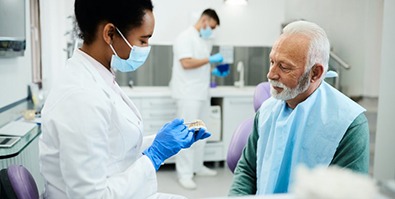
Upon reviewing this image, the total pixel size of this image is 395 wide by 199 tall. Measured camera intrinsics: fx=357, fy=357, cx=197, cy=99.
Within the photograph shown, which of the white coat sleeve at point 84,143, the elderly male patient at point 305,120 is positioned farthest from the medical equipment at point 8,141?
the elderly male patient at point 305,120

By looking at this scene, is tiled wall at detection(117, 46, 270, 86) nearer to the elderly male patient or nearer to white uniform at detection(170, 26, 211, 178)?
white uniform at detection(170, 26, 211, 178)

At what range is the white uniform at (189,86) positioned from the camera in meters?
3.28

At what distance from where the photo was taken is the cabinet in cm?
351

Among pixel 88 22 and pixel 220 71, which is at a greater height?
pixel 88 22

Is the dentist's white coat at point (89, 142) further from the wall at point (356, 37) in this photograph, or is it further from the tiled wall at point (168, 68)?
the tiled wall at point (168, 68)

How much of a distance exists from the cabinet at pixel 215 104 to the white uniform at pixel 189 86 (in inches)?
7.9

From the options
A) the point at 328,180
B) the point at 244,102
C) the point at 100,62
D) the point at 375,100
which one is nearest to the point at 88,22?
the point at 100,62

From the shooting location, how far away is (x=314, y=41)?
124 cm

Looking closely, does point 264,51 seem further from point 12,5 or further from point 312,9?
point 12,5

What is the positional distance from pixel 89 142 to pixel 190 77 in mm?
2387

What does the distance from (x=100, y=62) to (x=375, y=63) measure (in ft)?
8.15

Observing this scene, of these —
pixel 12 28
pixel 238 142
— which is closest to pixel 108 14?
pixel 238 142

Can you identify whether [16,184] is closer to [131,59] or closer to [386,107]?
[131,59]

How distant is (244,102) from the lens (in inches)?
146
